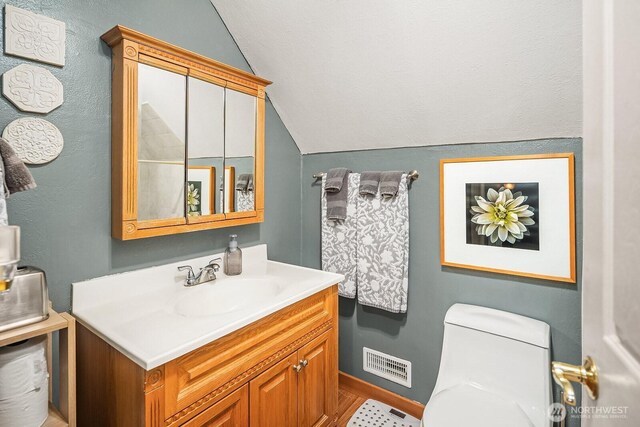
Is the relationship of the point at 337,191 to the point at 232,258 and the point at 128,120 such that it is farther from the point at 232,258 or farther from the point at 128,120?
the point at 128,120

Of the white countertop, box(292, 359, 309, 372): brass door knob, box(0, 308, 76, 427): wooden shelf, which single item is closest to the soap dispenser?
the white countertop

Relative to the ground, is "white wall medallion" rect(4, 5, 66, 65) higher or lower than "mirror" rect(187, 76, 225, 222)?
higher

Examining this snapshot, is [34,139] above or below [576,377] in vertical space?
above

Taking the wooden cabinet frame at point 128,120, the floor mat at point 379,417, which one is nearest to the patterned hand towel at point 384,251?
the floor mat at point 379,417

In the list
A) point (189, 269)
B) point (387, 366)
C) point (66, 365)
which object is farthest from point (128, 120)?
point (387, 366)

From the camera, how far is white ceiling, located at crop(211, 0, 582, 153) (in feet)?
4.27

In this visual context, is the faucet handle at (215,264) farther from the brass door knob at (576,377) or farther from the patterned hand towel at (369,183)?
the brass door knob at (576,377)

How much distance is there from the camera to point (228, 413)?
114 centimetres

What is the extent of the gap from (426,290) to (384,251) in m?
0.33

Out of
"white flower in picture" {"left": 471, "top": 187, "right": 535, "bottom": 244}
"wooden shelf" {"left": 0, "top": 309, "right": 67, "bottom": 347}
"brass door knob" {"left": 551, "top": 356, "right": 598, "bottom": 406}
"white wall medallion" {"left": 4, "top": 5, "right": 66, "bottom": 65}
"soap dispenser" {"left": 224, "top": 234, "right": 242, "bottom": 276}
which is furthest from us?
"soap dispenser" {"left": 224, "top": 234, "right": 242, "bottom": 276}

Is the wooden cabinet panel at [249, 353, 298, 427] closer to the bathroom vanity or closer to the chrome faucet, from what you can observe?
the bathroom vanity

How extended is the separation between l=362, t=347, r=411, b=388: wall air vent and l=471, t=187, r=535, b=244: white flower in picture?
938 millimetres

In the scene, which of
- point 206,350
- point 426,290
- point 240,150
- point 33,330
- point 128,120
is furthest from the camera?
point 426,290

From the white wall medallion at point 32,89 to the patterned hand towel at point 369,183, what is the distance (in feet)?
4.84
